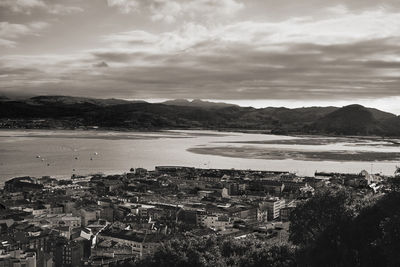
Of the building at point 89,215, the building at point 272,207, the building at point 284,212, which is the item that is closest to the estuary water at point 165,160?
the building at point 89,215

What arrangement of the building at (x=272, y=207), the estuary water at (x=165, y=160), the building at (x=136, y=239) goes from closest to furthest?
the building at (x=136, y=239) → the building at (x=272, y=207) → the estuary water at (x=165, y=160)

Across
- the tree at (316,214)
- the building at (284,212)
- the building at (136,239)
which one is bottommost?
the building at (284,212)

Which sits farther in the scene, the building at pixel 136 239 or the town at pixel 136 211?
the building at pixel 136 239

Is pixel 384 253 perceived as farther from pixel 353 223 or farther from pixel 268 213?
pixel 268 213

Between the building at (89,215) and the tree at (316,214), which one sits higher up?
the tree at (316,214)

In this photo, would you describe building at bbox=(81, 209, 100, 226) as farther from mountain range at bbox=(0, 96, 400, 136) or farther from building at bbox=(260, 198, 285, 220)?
mountain range at bbox=(0, 96, 400, 136)

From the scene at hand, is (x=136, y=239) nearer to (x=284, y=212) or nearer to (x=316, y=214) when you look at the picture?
(x=316, y=214)

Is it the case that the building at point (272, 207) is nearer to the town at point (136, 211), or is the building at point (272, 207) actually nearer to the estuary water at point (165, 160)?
the town at point (136, 211)

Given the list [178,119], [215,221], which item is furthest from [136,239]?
[178,119]

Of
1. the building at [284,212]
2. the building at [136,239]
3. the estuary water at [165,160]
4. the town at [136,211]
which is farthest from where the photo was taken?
the estuary water at [165,160]
